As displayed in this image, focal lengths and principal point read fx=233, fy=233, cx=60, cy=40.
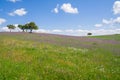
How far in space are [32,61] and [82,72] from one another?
350 centimetres

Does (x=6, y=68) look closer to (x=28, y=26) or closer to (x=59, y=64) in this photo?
(x=59, y=64)

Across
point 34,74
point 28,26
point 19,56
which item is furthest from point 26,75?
point 28,26

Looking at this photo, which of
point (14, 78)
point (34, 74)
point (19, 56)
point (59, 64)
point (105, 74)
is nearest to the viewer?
point (14, 78)

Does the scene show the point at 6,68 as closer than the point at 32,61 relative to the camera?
Yes

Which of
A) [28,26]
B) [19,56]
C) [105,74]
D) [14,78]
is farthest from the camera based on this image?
[28,26]

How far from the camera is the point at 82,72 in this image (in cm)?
1331

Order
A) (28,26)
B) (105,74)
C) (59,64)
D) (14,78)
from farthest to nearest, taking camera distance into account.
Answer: (28,26), (59,64), (105,74), (14,78)

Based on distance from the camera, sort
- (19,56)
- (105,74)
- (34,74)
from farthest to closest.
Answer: (19,56) → (105,74) → (34,74)

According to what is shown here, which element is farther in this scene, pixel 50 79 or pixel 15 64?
pixel 15 64

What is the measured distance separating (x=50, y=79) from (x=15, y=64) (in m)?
2.76

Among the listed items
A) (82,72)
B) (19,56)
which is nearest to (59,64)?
(82,72)

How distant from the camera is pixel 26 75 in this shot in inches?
478

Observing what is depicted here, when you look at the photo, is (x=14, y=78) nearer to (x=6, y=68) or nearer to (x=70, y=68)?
(x=6, y=68)

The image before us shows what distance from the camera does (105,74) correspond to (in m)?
13.3
